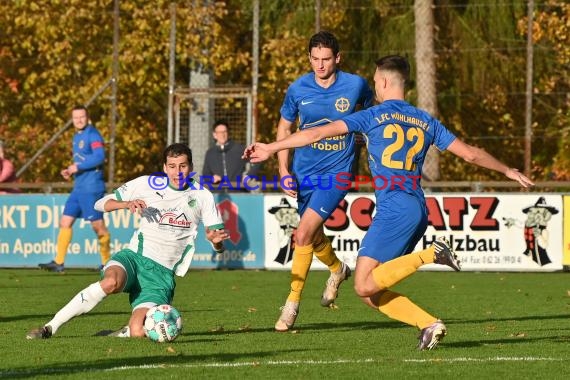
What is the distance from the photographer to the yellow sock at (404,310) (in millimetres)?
8812

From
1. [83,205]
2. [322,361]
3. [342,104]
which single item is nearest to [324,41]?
[342,104]

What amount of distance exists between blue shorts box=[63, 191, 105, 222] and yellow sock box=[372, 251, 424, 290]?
32.9 ft

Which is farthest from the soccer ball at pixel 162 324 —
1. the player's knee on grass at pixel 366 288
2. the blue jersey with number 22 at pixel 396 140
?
the blue jersey with number 22 at pixel 396 140

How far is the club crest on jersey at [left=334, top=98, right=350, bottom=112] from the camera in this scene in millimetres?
11062

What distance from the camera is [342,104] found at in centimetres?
1108

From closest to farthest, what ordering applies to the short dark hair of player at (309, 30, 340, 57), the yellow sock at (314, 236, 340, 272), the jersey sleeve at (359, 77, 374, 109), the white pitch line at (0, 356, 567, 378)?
the white pitch line at (0, 356, 567, 378), the short dark hair of player at (309, 30, 340, 57), the jersey sleeve at (359, 77, 374, 109), the yellow sock at (314, 236, 340, 272)

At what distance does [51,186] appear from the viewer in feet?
68.4

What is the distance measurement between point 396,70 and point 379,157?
59 centimetres

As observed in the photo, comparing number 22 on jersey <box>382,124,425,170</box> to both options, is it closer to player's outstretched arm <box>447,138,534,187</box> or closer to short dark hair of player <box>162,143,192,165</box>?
player's outstretched arm <box>447,138,534,187</box>

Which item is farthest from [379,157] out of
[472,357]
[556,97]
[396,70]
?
[556,97]

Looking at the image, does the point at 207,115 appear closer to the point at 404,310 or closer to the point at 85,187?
the point at 85,187

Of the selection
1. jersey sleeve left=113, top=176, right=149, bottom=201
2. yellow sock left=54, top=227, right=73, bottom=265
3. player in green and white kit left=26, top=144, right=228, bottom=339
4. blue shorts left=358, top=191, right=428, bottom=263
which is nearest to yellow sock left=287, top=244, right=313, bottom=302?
player in green and white kit left=26, top=144, right=228, bottom=339

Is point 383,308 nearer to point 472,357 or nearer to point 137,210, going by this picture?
point 472,357

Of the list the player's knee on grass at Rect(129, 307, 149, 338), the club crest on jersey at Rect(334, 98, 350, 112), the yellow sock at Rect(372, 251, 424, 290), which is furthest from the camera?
the club crest on jersey at Rect(334, 98, 350, 112)
